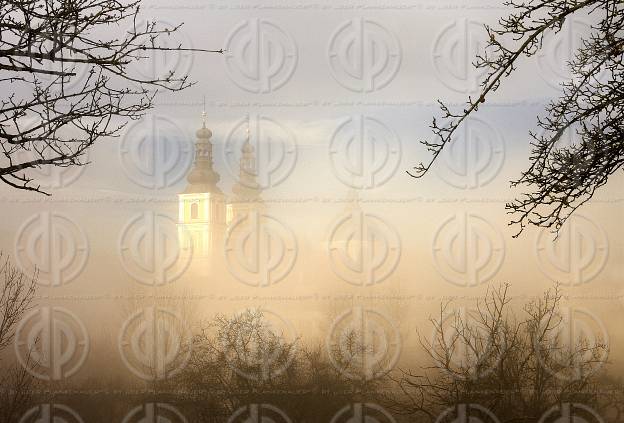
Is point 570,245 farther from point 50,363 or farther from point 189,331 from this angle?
point 50,363

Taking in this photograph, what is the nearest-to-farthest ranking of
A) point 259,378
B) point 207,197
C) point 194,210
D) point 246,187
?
point 194,210 → point 246,187 → point 207,197 → point 259,378

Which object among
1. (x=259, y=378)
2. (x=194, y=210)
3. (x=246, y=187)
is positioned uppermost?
(x=246, y=187)

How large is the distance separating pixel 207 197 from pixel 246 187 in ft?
3.51

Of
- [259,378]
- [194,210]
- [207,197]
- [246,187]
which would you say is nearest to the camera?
[194,210]

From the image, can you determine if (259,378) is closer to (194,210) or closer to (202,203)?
(202,203)

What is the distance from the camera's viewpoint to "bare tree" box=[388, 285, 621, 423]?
13477 millimetres

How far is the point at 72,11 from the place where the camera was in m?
5.83

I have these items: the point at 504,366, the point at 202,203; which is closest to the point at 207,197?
the point at 202,203

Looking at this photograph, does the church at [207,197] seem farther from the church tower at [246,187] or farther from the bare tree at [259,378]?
the bare tree at [259,378]

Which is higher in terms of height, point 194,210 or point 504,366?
point 194,210

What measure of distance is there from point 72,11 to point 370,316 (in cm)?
977

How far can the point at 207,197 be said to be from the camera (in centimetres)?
1490

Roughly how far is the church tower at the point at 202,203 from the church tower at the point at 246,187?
0.36m

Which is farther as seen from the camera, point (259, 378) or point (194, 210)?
point (259, 378)
